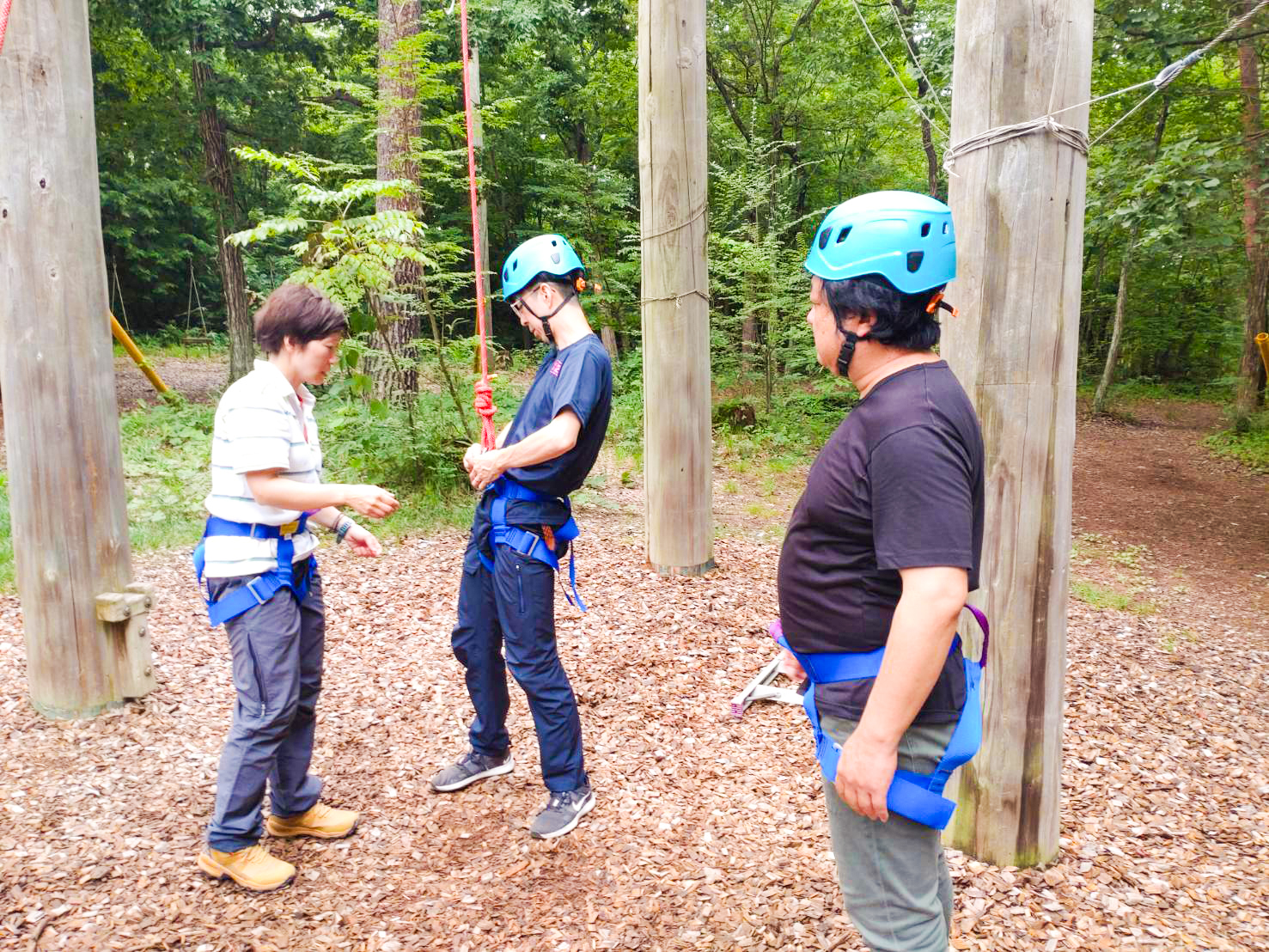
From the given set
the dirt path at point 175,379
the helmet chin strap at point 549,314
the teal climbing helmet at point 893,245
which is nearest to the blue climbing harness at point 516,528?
the helmet chin strap at point 549,314

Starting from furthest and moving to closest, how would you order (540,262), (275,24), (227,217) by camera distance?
(227,217) → (275,24) → (540,262)

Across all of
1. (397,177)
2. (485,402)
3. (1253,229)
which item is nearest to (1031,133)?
(485,402)

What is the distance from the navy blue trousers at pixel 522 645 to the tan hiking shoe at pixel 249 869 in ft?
3.12

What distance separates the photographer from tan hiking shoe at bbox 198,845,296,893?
2.93m

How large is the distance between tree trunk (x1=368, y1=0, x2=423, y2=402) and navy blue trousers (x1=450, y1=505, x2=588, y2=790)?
3802mm

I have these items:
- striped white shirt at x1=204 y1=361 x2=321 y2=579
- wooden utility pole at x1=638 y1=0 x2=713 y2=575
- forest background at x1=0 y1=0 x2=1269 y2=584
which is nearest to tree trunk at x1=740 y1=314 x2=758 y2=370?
forest background at x1=0 y1=0 x2=1269 y2=584

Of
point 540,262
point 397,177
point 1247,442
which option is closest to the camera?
point 540,262

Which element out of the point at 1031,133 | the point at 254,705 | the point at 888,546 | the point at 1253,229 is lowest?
the point at 254,705

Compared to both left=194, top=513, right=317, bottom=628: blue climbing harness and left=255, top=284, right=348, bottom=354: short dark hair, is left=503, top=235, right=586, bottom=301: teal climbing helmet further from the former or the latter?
left=194, top=513, right=317, bottom=628: blue climbing harness

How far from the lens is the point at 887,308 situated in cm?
180

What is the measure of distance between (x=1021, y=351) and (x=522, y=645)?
1998 millimetres

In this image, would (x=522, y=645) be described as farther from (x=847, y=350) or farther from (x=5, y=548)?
(x=5, y=548)

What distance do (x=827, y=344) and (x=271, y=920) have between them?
252cm

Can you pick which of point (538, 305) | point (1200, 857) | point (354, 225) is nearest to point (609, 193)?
point (354, 225)
